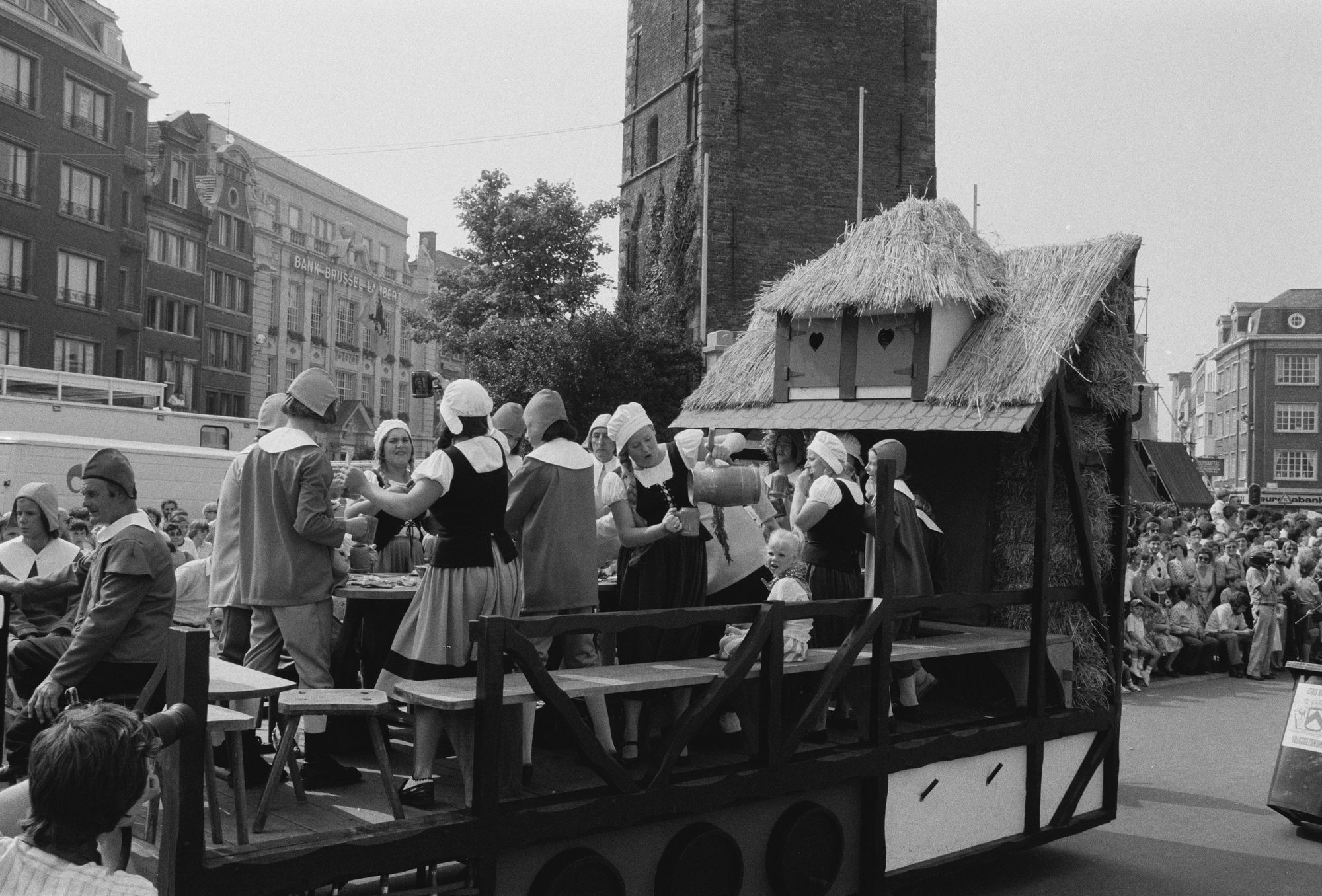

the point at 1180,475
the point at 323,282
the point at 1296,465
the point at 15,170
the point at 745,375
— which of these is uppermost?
the point at 323,282

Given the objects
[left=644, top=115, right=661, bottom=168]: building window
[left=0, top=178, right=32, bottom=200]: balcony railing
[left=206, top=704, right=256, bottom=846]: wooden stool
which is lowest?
[left=206, top=704, right=256, bottom=846]: wooden stool

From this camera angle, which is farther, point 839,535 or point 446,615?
point 839,535

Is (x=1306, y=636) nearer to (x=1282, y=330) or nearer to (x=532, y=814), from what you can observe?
(x=532, y=814)

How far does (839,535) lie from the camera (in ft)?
22.4

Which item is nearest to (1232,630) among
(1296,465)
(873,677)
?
(873,677)

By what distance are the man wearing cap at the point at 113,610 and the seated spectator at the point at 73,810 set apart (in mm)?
2296

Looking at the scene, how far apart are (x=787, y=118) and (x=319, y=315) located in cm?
2902

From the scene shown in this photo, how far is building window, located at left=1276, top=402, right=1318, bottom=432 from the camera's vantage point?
248 ft

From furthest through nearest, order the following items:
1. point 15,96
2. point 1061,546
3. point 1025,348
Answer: point 15,96 < point 1061,546 < point 1025,348

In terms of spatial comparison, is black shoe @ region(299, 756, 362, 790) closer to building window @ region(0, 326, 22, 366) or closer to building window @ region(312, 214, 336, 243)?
building window @ region(0, 326, 22, 366)

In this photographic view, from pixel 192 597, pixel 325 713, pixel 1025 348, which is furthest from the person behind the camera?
pixel 1025 348

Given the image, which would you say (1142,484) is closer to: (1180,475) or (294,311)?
(1180,475)

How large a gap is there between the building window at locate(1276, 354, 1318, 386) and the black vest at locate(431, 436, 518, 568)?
81606mm

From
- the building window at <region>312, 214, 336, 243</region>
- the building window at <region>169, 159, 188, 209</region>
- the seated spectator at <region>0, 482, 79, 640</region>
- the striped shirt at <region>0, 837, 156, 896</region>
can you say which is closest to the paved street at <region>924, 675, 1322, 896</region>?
the seated spectator at <region>0, 482, 79, 640</region>
